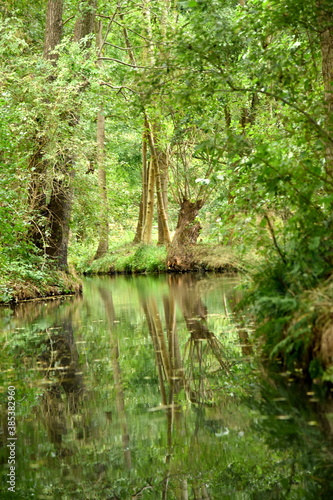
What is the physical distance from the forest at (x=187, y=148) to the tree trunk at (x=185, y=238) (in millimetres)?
56

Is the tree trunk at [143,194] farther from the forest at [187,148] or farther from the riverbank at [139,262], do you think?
the riverbank at [139,262]

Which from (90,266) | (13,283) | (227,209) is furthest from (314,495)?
(90,266)

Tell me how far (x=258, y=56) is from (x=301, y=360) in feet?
17.1

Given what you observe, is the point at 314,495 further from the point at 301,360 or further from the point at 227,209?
the point at 227,209

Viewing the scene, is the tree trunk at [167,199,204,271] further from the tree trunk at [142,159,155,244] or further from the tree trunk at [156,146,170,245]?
the tree trunk at [142,159,155,244]

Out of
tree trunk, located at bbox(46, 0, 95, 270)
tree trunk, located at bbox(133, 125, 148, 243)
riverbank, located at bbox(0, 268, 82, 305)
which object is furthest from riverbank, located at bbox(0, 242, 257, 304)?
tree trunk, located at bbox(133, 125, 148, 243)

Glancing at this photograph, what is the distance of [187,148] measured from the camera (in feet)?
86.7

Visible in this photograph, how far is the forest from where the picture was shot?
6.21 metres

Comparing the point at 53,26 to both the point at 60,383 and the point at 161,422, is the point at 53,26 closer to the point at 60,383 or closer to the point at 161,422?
the point at 60,383

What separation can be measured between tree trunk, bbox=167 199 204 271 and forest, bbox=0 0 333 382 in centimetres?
6

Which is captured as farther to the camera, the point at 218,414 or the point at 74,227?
the point at 74,227

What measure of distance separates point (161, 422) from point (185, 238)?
20.6m

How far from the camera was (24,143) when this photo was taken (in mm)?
16750

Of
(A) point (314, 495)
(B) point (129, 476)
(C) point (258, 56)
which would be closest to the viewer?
(A) point (314, 495)
